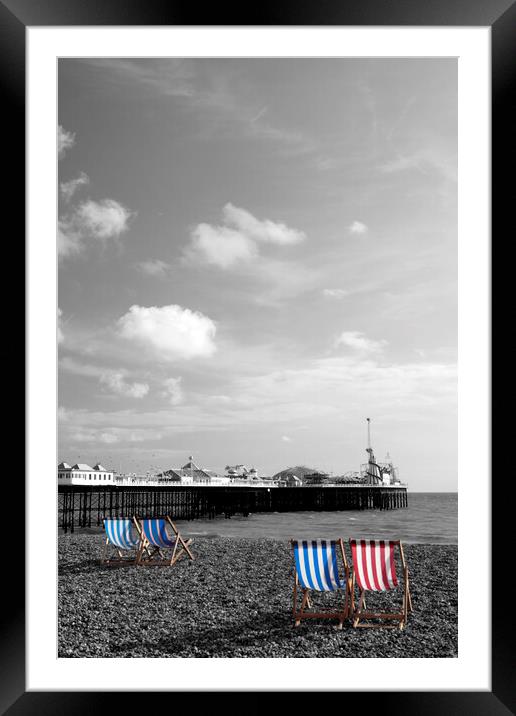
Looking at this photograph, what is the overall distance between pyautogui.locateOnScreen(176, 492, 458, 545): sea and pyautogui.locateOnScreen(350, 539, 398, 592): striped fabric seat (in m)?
15.2

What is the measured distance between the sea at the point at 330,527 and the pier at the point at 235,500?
2.60ft

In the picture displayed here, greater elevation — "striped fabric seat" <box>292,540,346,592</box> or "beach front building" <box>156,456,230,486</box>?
"striped fabric seat" <box>292,540,346,592</box>

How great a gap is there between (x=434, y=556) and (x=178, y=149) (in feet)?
45.0

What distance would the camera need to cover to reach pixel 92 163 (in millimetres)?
25125

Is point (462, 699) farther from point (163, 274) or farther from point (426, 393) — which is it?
point (426, 393)

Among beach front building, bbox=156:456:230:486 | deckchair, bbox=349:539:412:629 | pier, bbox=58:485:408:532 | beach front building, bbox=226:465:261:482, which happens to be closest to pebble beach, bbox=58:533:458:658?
deckchair, bbox=349:539:412:629

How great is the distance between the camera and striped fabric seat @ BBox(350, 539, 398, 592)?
4141mm

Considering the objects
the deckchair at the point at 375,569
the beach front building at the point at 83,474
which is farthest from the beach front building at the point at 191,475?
the deckchair at the point at 375,569

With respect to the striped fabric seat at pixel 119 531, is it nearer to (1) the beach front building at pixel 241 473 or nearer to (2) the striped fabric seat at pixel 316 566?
(2) the striped fabric seat at pixel 316 566

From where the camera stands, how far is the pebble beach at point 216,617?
12.3 ft

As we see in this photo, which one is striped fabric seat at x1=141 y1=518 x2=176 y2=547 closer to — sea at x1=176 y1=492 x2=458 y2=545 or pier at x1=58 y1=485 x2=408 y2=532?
sea at x1=176 y1=492 x2=458 y2=545

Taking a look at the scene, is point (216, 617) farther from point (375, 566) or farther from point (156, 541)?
point (156, 541)

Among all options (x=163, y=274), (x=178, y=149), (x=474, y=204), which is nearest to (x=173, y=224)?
(x=163, y=274)

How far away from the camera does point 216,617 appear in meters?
4.63
